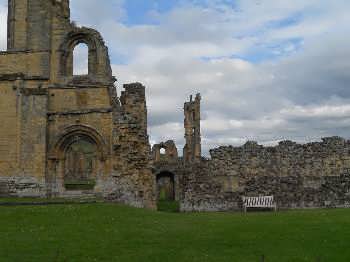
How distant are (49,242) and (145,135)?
39.4ft

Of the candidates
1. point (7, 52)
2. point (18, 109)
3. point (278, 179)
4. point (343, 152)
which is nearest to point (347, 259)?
point (278, 179)

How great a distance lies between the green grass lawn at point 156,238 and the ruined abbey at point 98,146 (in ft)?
22.7

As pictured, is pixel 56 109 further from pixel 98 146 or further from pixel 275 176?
pixel 275 176

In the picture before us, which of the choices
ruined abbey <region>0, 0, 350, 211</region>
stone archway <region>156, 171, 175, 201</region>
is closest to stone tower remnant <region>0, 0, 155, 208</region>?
ruined abbey <region>0, 0, 350, 211</region>

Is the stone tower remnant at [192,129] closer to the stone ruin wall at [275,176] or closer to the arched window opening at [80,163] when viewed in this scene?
the arched window opening at [80,163]

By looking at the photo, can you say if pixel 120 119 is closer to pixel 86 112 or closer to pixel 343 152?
pixel 86 112

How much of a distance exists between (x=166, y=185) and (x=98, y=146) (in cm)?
1708

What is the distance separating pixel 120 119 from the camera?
22141 mm

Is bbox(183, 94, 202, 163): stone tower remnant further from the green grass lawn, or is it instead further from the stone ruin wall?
the green grass lawn

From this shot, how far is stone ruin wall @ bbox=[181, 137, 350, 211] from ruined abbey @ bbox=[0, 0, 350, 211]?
0.05 metres

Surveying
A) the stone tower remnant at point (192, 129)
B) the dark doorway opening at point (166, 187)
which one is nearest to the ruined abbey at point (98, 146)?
the dark doorway opening at point (166, 187)

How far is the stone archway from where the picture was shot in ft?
122

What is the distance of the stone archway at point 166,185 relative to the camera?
3728 centimetres

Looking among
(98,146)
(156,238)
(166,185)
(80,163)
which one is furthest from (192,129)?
(156,238)
